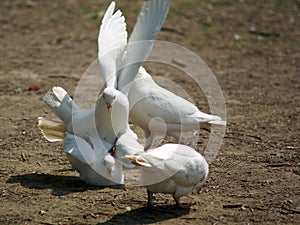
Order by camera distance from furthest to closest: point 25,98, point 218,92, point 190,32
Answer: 1. point 190,32
2. point 218,92
3. point 25,98

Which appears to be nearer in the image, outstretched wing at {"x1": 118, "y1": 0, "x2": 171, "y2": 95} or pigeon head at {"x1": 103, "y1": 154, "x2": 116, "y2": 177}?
pigeon head at {"x1": 103, "y1": 154, "x2": 116, "y2": 177}

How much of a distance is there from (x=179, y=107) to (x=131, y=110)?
0.51 metres

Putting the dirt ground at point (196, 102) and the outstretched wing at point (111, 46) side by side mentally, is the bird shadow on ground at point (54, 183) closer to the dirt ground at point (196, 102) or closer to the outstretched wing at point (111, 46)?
the dirt ground at point (196, 102)

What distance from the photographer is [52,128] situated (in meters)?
5.96

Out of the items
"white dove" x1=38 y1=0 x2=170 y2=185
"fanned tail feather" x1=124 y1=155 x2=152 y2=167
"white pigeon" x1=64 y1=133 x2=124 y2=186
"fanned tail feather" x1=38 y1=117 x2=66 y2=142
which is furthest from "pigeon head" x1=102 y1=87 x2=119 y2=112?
"fanned tail feather" x1=124 y1=155 x2=152 y2=167

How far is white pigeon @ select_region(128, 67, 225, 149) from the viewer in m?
6.20

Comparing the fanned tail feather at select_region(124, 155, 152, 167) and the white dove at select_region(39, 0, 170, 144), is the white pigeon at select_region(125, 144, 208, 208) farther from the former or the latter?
the white dove at select_region(39, 0, 170, 144)

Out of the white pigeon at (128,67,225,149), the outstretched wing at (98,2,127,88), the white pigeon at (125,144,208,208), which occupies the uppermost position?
the outstretched wing at (98,2,127,88)

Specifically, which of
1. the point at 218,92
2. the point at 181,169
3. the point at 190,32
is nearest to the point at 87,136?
the point at 181,169

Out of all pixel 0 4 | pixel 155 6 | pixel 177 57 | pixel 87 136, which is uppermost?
pixel 155 6

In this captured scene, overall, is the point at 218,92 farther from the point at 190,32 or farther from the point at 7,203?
the point at 7,203

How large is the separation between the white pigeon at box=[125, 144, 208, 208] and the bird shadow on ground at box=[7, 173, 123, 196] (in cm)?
82

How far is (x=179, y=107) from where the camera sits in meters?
6.35

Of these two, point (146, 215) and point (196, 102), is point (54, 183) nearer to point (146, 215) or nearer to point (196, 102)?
point (146, 215)
